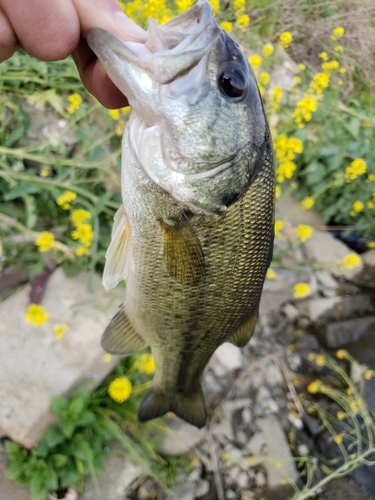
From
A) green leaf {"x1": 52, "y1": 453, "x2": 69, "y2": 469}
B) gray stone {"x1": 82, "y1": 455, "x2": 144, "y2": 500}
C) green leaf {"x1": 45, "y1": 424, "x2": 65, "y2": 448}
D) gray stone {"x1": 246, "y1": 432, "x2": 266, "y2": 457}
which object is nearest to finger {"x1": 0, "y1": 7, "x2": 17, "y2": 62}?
green leaf {"x1": 45, "y1": 424, "x2": 65, "y2": 448}

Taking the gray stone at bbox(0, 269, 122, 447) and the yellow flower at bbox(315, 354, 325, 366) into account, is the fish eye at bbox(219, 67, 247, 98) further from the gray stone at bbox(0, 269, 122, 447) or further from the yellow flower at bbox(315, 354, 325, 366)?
the yellow flower at bbox(315, 354, 325, 366)

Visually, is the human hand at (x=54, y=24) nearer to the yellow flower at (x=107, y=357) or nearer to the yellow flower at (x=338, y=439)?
the yellow flower at (x=107, y=357)

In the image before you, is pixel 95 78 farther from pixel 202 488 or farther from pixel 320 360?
pixel 320 360

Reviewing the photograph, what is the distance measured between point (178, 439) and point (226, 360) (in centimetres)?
74

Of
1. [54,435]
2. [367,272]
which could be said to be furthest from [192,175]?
[367,272]

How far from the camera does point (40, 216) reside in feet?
7.46

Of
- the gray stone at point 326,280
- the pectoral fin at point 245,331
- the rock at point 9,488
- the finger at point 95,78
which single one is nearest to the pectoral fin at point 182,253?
the pectoral fin at point 245,331

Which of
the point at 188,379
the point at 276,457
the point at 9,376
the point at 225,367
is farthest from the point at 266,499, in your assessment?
the point at 9,376

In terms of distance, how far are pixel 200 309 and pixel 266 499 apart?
81.4 inches

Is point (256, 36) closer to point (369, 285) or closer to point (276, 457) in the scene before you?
point (369, 285)

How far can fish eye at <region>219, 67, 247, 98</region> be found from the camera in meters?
1.02

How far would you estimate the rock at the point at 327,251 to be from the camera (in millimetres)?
3734

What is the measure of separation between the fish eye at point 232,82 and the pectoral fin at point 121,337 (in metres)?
0.91

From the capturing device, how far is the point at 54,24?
101 centimetres
